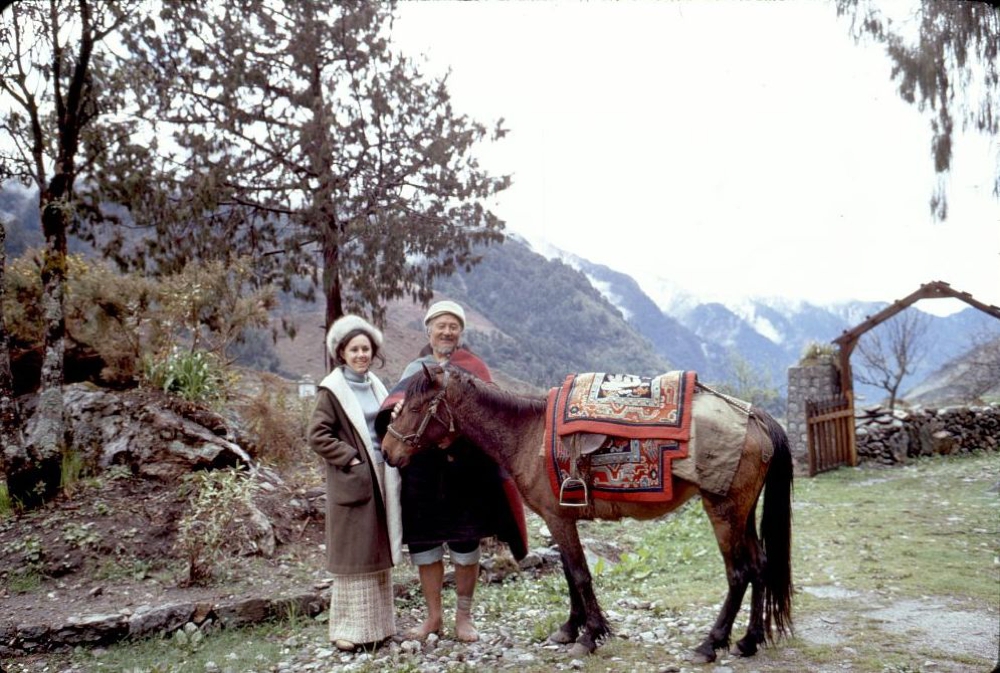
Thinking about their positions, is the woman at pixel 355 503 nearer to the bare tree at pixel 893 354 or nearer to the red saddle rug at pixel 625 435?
the red saddle rug at pixel 625 435

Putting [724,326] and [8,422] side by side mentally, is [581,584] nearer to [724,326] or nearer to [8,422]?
[8,422]

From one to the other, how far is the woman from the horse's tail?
2260mm

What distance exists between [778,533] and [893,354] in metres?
20.9

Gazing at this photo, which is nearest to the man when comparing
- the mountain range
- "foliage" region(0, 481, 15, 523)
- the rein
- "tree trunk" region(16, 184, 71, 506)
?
the rein

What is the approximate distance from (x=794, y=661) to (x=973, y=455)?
40.0 ft

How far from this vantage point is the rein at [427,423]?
3.70 m

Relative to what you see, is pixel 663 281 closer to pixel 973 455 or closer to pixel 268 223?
pixel 973 455

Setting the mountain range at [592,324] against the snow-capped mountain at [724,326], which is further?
the snow-capped mountain at [724,326]

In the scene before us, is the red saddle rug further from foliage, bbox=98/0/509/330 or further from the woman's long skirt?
foliage, bbox=98/0/509/330

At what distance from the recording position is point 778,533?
3.79 meters

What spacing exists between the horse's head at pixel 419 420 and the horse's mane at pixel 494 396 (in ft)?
0.11

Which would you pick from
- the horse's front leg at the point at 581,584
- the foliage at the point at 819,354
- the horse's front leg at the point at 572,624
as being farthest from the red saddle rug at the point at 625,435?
the foliage at the point at 819,354

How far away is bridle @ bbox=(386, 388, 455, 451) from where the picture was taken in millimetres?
3701

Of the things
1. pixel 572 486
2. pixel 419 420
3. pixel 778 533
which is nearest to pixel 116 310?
pixel 419 420
